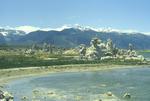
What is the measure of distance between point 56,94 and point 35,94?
6281 millimetres

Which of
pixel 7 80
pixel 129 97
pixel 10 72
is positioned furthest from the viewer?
pixel 10 72

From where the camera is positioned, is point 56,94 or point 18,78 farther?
point 18,78

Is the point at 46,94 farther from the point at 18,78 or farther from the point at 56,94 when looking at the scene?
the point at 18,78

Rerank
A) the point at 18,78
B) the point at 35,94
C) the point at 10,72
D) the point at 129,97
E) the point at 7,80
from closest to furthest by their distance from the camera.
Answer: the point at 129,97, the point at 35,94, the point at 7,80, the point at 18,78, the point at 10,72

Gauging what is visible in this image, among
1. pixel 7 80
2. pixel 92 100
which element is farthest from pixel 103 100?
pixel 7 80

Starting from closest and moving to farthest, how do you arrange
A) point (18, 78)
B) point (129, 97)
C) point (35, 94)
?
1. point (129, 97)
2. point (35, 94)
3. point (18, 78)

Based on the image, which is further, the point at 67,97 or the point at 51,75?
the point at 51,75

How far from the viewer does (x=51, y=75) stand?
19500 centimetres

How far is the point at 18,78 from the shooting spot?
17800 centimetres

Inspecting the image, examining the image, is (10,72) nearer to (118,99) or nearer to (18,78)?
(18,78)

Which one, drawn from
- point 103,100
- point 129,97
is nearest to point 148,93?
point 129,97

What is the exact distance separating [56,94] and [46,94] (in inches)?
118

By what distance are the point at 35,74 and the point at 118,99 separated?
3795 inches

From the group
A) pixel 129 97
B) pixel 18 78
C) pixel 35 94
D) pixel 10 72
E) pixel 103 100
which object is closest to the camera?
pixel 103 100
